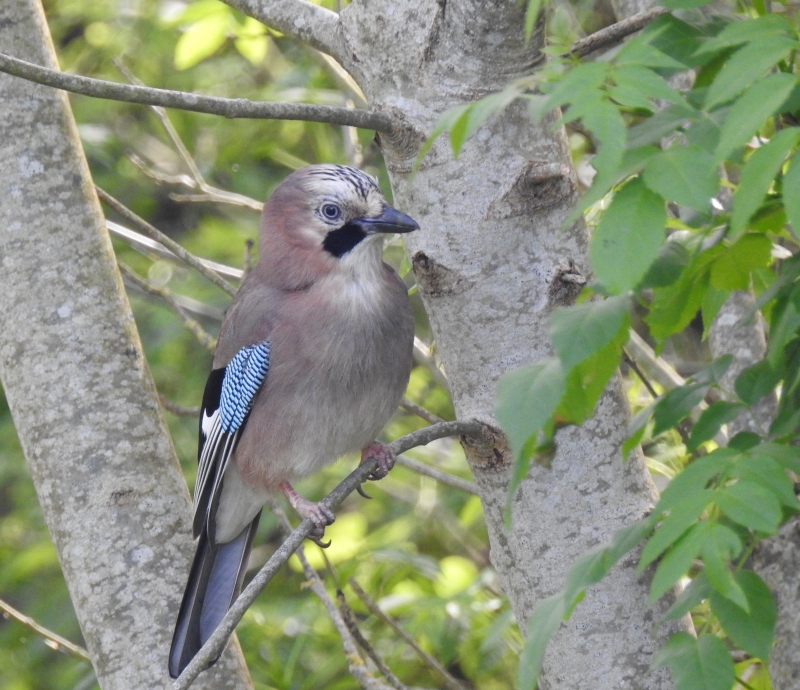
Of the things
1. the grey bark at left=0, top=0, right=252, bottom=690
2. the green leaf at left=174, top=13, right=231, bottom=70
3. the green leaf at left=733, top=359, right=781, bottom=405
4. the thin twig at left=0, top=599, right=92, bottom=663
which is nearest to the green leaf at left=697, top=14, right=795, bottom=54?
the green leaf at left=733, top=359, right=781, bottom=405

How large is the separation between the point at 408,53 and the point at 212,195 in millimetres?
1211

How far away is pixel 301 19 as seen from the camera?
182 cm

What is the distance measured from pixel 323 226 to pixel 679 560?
144 cm

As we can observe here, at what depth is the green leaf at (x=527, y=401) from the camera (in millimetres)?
931

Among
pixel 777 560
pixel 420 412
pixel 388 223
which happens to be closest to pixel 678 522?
pixel 777 560

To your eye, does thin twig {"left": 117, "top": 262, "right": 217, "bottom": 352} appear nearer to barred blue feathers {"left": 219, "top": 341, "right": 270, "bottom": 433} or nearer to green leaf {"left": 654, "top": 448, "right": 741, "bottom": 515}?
barred blue feathers {"left": 219, "top": 341, "right": 270, "bottom": 433}

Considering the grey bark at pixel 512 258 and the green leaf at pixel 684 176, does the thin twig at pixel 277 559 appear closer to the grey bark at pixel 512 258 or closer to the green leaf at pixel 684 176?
the grey bark at pixel 512 258

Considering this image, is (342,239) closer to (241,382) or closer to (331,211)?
(331,211)

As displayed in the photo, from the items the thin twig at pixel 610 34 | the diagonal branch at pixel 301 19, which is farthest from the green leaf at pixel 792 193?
the diagonal branch at pixel 301 19

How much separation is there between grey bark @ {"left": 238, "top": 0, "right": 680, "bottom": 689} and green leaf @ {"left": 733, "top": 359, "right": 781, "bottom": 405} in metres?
0.47

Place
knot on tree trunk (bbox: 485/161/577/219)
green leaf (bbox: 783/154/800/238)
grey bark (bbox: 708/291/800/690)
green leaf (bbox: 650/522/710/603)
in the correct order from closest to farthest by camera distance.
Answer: green leaf (bbox: 783/154/800/238), green leaf (bbox: 650/522/710/603), grey bark (bbox: 708/291/800/690), knot on tree trunk (bbox: 485/161/577/219)

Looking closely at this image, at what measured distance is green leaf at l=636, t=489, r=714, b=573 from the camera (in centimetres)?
Answer: 97

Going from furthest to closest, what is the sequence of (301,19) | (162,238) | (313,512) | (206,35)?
(206,35) < (162,238) < (313,512) < (301,19)

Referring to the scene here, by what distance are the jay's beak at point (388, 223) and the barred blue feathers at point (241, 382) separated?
1.13ft
